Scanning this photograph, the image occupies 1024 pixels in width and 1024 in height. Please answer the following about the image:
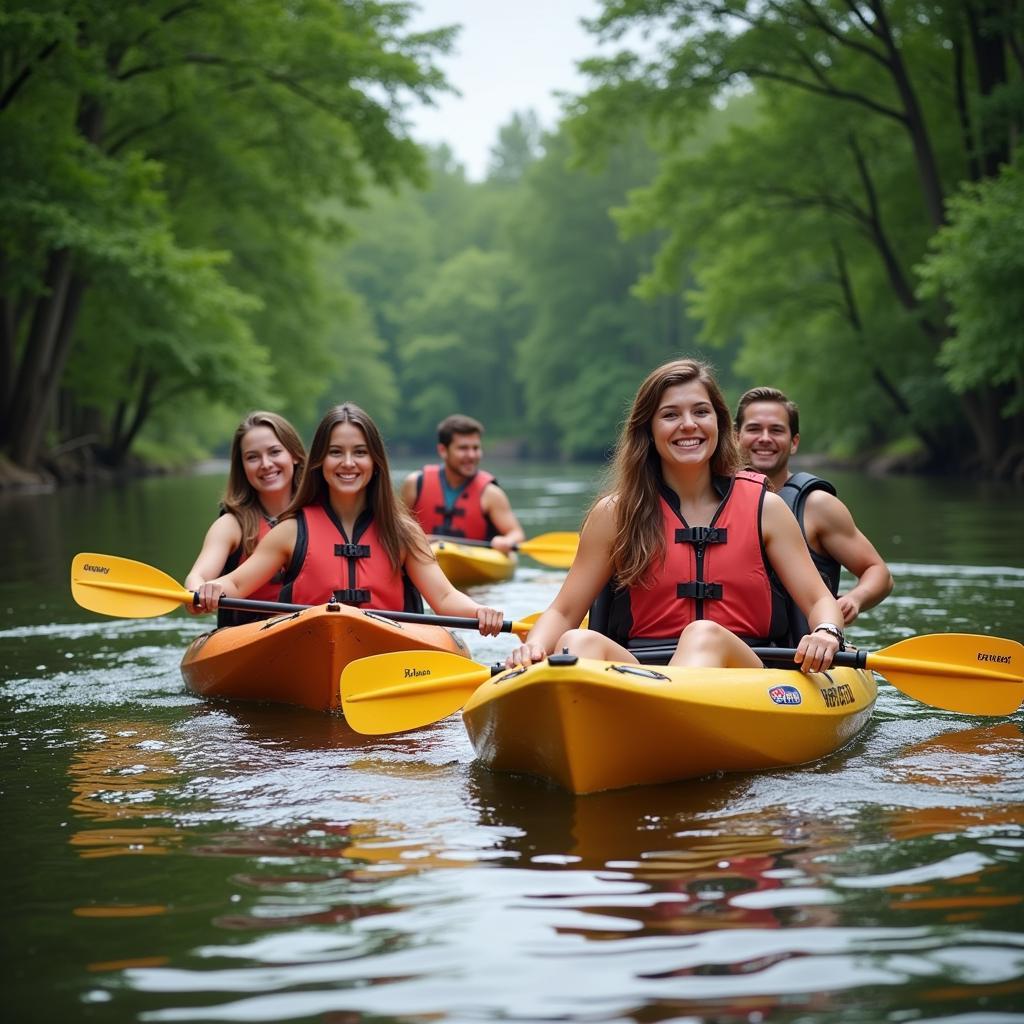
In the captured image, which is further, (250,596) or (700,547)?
(250,596)

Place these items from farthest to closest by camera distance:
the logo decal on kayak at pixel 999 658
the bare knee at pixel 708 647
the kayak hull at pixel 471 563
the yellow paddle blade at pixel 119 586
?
the kayak hull at pixel 471 563
the yellow paddle blade at pixel 119 586
the logo decal on kayak at pixel 999 658
the bare knee at pixel 708 647

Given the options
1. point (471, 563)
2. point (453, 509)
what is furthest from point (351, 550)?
point (453, 509)

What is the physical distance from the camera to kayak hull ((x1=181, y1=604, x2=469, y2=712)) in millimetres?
5094

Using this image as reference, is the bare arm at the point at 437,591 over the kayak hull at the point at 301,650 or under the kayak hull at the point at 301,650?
over

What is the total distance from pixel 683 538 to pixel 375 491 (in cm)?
170

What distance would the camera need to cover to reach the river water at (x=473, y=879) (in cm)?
251

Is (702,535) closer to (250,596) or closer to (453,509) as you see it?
(250,596)

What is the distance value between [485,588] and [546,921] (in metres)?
6.95

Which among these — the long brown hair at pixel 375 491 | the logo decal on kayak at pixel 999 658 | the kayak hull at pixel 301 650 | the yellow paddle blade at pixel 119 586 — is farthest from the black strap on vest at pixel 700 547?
the yellow paddle blade at pixel 119 586

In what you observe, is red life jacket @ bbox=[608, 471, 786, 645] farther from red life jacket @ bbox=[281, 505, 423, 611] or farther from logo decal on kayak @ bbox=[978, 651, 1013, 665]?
red life jacket @ bbox=[281, 505, 423, 611]

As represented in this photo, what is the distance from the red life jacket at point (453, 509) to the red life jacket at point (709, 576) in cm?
591

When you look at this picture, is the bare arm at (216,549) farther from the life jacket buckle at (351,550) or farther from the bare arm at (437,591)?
the bare arm at (437,591)

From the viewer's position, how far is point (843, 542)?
5.47m

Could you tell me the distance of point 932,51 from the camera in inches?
790
